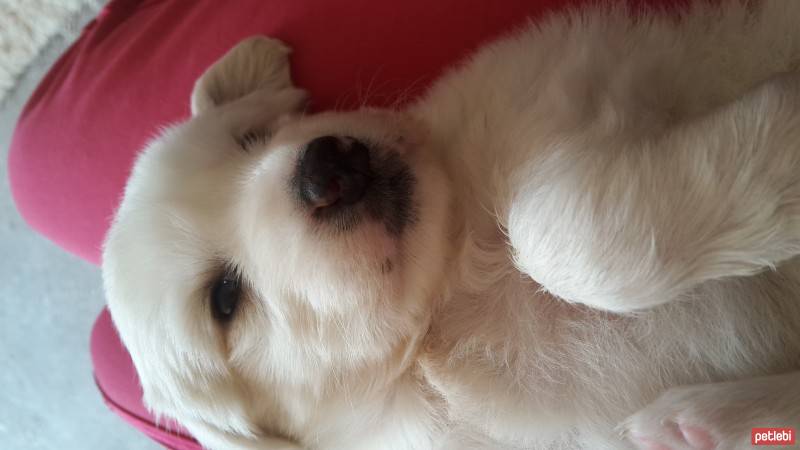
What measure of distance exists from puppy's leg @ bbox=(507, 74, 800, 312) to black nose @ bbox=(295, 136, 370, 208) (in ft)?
1.15

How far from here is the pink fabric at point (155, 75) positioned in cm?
148

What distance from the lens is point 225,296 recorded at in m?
1.19

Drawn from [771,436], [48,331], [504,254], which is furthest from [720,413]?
[48,331]

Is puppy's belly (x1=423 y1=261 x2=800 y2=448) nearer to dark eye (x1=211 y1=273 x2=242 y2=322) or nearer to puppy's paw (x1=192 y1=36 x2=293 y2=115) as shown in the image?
dark eye (x1=211 y1=273 x2=242 y2=322)

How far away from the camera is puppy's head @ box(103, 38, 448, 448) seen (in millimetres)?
1069

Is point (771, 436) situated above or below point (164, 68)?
below

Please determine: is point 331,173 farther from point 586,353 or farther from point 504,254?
point 586,353

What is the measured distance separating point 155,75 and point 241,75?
1.40ft

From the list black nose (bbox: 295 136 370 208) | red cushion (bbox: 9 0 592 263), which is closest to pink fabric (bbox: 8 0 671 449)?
red cushion (bbox: 9 0 592 263)

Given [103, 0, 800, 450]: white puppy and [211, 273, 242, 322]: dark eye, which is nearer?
[103, 0, 800, 450]: white puppy

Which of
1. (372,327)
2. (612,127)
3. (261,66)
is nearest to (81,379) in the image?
(261,66)

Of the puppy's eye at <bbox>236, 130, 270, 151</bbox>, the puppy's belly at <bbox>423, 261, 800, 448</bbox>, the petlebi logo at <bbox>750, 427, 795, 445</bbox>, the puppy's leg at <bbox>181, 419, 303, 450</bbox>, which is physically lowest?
the puppy's leg at <bbox>181, 419, 303, 450</bbox>

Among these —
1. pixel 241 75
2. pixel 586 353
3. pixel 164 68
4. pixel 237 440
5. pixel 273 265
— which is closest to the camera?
pixel 586 353

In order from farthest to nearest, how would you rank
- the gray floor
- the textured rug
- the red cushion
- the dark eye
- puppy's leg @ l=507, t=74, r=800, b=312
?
1. the gray floor
2. the textured rug
3. the red cushion
4. the dark eye
5. puppy's leg @ l=507, t=74, r=800, b=312
